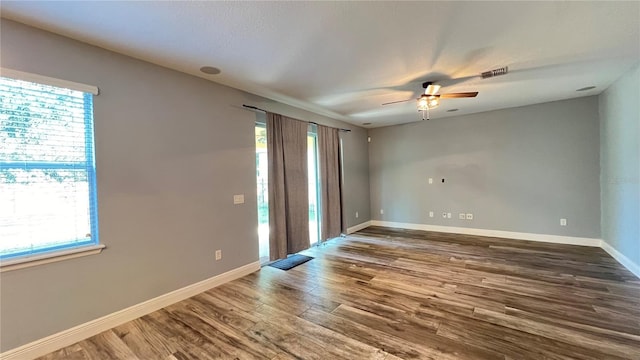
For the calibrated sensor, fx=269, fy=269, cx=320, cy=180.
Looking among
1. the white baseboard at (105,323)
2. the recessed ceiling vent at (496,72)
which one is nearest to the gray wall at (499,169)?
the recessed ceiling vent at (496,72)

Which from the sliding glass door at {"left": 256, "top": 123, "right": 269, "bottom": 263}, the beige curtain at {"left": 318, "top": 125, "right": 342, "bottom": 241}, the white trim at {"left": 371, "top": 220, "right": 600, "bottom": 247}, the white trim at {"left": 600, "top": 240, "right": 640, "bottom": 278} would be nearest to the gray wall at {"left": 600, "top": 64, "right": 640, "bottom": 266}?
the white trim at {"left": 600, "top": 240, "right": 640, "bottom": 278}

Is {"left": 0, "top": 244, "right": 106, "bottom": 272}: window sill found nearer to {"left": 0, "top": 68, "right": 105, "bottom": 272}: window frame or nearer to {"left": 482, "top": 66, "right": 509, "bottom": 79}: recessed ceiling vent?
{"left": 0, "top": 68, "right": 105, "bottom": 272}: window frame

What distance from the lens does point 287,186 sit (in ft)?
14.7

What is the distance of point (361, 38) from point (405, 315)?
2657 mm

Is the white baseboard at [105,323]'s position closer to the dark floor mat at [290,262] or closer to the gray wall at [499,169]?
the dark floor mat at [290,262]

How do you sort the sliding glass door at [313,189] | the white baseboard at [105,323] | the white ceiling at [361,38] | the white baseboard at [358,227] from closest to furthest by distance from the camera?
the white ceiling at [361,38] < the white baseboard at [105,323] < the sliding glass door at [313,189] < the white baseboard at [358,227]

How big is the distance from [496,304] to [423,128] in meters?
4.37

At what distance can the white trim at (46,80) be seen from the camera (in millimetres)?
2051

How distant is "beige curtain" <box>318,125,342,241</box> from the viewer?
210 inches

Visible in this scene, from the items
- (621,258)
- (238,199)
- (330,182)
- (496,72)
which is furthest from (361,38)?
(621,258)

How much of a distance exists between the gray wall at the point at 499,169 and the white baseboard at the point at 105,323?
15.3ft

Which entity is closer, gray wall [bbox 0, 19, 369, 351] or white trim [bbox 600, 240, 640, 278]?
gray wall [bbox 0, 19, 369, 351]

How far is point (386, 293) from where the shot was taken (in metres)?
3.11

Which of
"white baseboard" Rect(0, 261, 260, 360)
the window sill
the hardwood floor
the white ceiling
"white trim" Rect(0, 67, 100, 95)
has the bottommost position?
the hardwood floor
